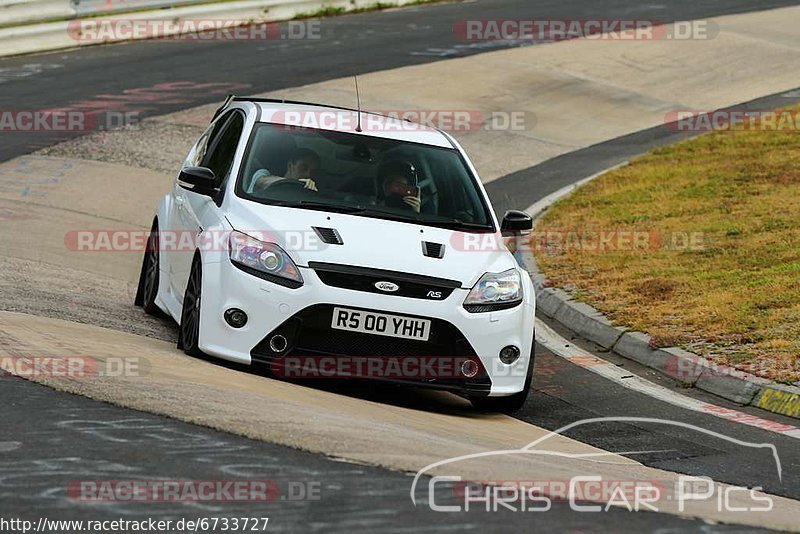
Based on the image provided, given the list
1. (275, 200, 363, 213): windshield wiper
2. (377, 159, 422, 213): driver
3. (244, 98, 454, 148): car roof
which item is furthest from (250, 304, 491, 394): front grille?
(244, 98, 454, 148): car roof

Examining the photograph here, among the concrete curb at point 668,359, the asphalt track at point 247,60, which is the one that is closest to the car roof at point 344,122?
the concrete curb at point 668,359

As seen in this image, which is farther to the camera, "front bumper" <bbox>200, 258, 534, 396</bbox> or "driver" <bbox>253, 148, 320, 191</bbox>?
"driver" <bbox>253, 148, 320, 191</bbox>

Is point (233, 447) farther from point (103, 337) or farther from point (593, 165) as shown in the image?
point (593, 165)

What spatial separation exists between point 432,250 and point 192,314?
147cm

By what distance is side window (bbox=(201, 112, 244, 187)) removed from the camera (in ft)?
30.2

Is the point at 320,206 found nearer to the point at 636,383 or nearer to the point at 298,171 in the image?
the point at 298,171

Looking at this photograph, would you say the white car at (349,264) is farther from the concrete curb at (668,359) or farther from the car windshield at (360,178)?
the concrete curb at (668,359)

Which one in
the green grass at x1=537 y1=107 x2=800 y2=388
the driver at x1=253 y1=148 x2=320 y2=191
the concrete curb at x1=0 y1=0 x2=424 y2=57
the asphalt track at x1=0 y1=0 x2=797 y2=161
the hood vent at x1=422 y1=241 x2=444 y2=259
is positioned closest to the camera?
the hood vent at x1=422 y1=241 x2=444 y2=259

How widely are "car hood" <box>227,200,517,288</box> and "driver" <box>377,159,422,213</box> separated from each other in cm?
33

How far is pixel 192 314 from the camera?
833cm

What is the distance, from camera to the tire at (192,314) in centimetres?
821

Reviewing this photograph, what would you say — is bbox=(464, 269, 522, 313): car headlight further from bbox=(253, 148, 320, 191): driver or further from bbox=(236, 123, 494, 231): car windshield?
bbox=(253, 148, 320, 191): driver

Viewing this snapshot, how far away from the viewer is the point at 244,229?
822 centimetres

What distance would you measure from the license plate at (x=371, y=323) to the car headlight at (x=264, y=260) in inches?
11.8
